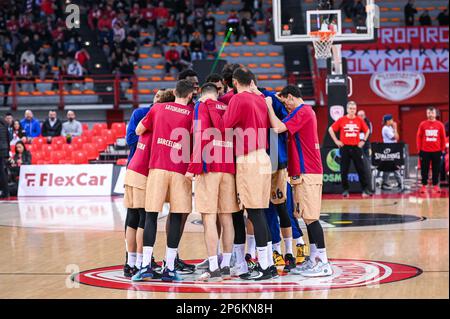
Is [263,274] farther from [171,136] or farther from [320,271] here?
[171,136]

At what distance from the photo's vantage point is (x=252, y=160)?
26.4 feet

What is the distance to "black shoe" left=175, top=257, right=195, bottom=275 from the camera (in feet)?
28.2

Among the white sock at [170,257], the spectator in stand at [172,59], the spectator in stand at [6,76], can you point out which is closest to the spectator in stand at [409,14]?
the spectator in stand at [172,59]

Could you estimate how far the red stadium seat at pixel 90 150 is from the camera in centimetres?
2147

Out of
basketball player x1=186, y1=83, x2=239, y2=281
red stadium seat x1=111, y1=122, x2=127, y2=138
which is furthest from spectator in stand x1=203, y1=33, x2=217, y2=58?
basketball player x1=186, y1=83, x2=239, y2=281

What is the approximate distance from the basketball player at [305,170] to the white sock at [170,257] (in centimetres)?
125

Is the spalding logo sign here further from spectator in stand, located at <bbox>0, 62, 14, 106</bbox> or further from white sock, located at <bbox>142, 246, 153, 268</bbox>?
white sock, located at <bbox>142, 246, 153, 268</bbox>

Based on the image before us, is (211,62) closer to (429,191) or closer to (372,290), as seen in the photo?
(429,191)

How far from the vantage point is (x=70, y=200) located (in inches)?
721

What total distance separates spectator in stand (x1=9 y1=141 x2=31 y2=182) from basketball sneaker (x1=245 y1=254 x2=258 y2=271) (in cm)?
1219

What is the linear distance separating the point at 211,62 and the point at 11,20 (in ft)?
49.0

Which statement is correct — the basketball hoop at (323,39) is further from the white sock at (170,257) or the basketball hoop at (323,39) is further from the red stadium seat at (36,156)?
the white sock at (170,257)

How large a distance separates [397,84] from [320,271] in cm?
2366

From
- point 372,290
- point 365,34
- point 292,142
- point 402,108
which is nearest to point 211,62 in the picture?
point 365,34
